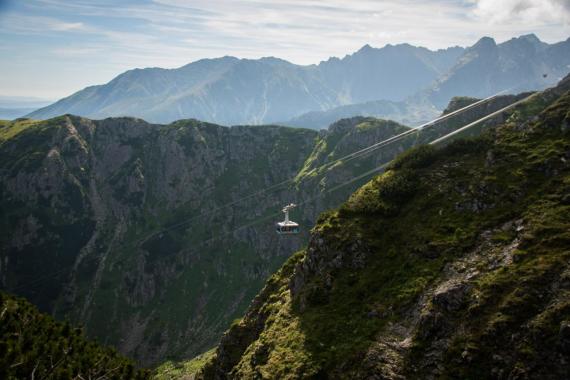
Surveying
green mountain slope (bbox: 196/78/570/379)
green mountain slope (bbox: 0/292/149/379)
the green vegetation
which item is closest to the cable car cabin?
green mountain slope (bbox: 196/78/570/379)

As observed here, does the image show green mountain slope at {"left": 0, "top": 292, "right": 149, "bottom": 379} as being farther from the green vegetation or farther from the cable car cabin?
the green vegetation

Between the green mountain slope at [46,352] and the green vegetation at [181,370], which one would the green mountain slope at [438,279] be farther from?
the green vegetation at [181,370]

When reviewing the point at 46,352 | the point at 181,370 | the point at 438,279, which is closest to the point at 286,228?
the point at 438,279

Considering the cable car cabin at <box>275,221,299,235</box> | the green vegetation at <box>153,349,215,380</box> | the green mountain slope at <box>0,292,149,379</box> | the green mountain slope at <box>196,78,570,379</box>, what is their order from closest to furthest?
the green mountain slope at <box>196,78,570,379</box> → the green mountain slope at <box>0,292,149,379</box> → the cable car cabin at <box>275,221,299,235</box> → the green vegetation at <box>153,349,215,380</box>

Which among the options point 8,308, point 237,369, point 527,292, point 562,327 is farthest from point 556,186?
point 8,308

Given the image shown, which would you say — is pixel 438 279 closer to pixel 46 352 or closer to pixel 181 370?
pixel 46 352

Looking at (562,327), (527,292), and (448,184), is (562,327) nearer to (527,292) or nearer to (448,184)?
(527,292)
